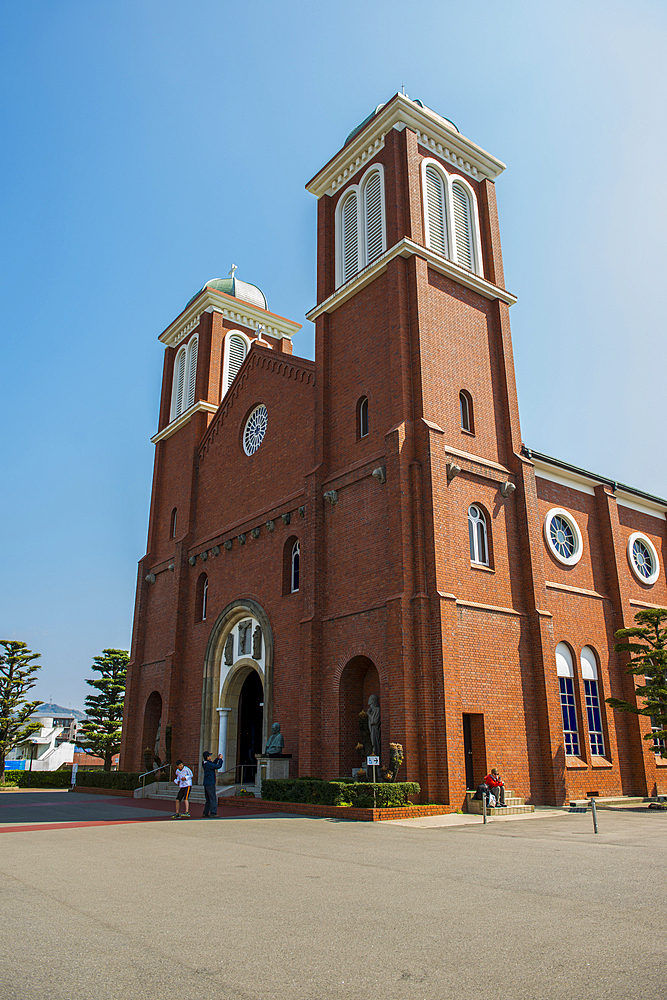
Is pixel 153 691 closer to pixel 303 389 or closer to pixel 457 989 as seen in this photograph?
pixel 303 389

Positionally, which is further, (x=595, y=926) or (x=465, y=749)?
(x=465, y=749)

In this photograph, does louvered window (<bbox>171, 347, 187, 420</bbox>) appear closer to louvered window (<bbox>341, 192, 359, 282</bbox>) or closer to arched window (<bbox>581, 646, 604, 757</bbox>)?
louvered window (<bbox>341, 192, 359, 282</bbox>)

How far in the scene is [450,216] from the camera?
79.9ft

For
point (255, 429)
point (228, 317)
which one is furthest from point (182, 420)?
point (255, 429)

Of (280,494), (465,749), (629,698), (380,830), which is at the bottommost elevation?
(380,830)

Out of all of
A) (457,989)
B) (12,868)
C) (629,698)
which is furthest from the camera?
(629,698)

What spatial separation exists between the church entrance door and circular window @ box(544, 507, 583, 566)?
11.4 meters

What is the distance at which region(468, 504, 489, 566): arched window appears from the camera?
1996 cm

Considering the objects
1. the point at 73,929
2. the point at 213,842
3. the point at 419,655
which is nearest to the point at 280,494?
the point at 419,655

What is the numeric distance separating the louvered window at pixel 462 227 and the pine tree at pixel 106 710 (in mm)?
29000

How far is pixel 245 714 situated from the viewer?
26.8 m

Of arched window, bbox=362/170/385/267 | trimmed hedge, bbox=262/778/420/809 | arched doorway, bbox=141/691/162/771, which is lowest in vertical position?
trimmed hedge, bbox=262/778/420/809

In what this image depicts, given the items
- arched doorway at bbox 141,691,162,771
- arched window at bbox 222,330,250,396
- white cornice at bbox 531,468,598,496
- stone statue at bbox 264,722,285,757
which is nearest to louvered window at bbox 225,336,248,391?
arched window at bbox 222,330,250,396

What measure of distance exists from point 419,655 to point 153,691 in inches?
686
